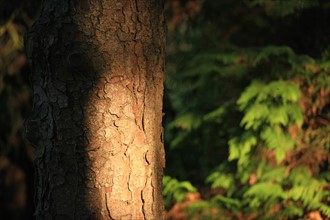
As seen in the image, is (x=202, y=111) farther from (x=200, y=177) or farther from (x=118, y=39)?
(x=118, y=39)

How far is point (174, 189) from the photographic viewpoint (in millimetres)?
3914

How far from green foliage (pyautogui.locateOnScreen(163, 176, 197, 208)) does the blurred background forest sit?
0.04ft

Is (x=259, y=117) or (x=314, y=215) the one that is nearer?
(x=314, y=215)

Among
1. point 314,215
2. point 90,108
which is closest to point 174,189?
point 314,215

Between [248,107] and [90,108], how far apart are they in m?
1.98

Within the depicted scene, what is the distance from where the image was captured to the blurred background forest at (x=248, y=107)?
380cm

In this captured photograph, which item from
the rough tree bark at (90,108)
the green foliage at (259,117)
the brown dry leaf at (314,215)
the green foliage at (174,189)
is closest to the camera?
the rough tree bark at (90,108)

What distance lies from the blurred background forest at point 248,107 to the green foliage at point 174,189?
12 millimetres

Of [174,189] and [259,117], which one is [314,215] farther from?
[174,189]

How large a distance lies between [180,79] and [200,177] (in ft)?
3.30

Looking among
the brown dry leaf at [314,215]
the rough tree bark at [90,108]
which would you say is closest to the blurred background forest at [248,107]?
the brown dry leaf at [314,215]

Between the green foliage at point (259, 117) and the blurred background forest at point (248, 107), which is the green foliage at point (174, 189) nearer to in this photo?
the blurred background forest at point (248, 107)

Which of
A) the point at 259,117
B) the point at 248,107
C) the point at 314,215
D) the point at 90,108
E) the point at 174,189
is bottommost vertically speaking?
the point at 314,215

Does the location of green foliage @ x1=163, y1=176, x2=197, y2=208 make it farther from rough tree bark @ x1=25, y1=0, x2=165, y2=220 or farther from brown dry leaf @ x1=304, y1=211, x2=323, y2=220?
rough tree bark @ x1=25, y1=0, x2=165, y2=220
